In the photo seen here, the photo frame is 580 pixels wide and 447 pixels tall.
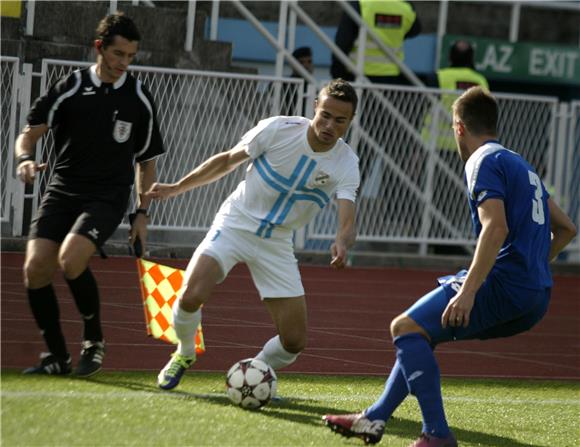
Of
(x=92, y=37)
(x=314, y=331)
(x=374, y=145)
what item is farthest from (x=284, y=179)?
(x=374, y=145)

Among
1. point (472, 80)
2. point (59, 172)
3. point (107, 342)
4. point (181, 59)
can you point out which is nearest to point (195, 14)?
A: point (181, 59)

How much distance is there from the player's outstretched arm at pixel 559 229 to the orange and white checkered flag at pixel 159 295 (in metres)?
2.70

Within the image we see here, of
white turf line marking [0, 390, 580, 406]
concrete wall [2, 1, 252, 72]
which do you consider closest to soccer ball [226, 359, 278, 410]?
white turf line marking [0, 390, 580, 406]

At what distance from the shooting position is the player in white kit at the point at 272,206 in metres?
7.57

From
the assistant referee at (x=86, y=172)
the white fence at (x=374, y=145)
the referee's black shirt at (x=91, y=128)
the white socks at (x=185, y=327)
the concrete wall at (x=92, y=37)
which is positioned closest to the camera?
the white socks at (x=185, y=327)

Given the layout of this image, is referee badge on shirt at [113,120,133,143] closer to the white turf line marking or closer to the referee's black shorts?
the referee's black shorts

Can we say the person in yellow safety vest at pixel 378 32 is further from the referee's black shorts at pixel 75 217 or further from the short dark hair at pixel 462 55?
the referee's black shorts at pixel 75 217

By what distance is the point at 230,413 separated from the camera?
7.13 metres

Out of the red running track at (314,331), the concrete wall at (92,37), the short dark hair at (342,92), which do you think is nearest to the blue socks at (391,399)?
the short dark hair at (342,92)

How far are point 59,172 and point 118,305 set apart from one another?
11.3 feet

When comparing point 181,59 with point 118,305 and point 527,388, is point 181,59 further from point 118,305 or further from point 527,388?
point 527,388

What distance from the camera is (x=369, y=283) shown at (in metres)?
14.7

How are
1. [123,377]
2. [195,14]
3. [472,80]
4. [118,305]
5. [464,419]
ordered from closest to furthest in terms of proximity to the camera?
[464,419] → [123,377] → [118,305] → [195,14] → [472,80]

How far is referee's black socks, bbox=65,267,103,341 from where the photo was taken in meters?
7.95
